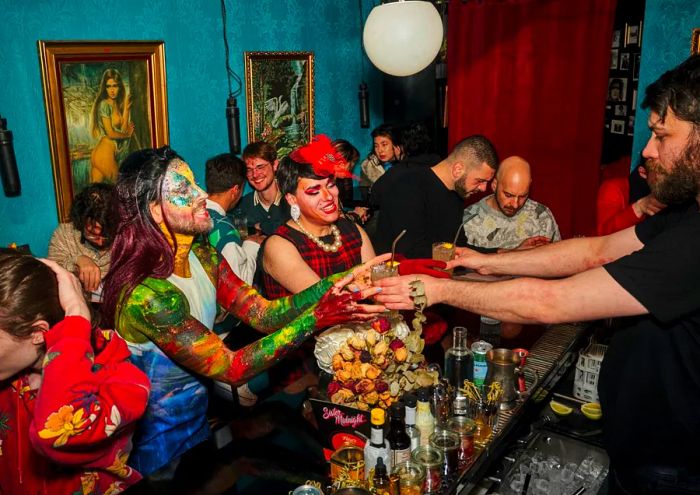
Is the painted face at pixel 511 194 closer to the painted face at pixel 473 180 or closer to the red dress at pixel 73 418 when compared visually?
the painted face at pixel 473 180

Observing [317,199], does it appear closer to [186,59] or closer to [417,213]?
[417,213]

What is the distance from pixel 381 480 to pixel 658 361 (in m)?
0.92

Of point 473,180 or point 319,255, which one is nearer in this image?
point 319,255

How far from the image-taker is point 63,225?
4.04m

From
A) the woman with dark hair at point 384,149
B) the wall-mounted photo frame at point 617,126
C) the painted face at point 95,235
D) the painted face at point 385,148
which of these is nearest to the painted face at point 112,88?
the painted face at point 95,235

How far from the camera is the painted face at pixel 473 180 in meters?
3.83

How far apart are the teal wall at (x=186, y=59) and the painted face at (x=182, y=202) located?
7.82ft

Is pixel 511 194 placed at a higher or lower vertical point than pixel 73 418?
higher

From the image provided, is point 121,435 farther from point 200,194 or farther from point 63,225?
point 63,225

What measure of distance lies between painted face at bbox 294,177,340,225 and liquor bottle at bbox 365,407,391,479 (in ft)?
4.33

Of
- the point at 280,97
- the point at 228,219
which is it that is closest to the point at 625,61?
the point at 280,97

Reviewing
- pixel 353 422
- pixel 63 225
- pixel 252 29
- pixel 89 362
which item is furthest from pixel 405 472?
pixel 252 29

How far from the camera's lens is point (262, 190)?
5188mm

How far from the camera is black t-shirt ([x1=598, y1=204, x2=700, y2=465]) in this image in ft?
5.49
